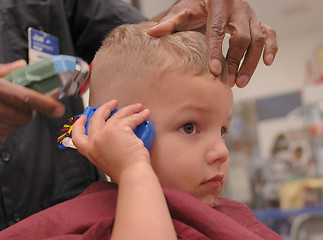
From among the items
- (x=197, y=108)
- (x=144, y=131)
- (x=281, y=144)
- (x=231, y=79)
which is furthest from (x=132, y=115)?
(x=281, y=144)

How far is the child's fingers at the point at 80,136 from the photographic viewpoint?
72 cm

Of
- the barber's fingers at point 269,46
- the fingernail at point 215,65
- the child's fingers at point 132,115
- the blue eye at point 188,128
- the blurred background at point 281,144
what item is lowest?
the blurred background at point 281,144

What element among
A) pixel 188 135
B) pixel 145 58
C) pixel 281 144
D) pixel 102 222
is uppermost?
pixel 145 58

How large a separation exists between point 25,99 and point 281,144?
3723 millimetres

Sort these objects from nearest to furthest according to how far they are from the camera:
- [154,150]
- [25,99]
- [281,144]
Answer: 1. [25,99]
2. [154,150]
3. [281,144]

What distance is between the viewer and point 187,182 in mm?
790

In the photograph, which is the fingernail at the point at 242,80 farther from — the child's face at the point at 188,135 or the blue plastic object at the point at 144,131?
the blue plastic object at the point at 144,131

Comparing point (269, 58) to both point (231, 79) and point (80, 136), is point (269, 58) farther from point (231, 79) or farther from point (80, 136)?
point (80, 136)

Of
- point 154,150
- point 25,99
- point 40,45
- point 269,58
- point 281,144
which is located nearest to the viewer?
point 25,99

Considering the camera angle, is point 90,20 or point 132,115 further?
point 90,20

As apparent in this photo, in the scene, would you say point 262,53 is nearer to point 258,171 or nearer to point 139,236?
point 139,236

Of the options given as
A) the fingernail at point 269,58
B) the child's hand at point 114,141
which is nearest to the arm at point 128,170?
the child's hand at point 114,141

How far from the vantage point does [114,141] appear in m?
0.66

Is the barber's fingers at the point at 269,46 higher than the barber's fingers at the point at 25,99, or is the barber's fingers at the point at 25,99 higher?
the barber's fingers at the point at 269,46
